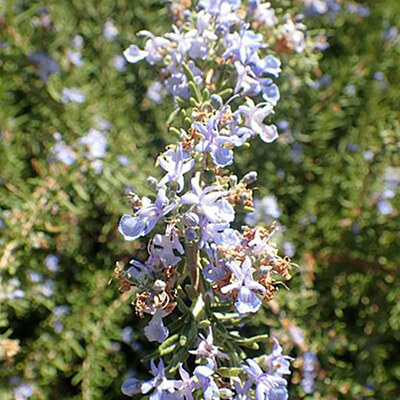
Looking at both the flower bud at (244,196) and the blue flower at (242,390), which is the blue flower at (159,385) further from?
the flower bud at (244,196)

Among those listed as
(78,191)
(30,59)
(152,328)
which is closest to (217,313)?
(152,328)

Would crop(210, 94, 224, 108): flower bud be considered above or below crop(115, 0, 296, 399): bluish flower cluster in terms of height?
above

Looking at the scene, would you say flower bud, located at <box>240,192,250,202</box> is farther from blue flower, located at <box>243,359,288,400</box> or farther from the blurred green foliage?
the blurred green foliage

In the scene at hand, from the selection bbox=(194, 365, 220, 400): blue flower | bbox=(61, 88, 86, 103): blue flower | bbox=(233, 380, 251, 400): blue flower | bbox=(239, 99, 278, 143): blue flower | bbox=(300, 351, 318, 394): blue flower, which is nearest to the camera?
bbox=(194, 365, 220, 400): blue flower

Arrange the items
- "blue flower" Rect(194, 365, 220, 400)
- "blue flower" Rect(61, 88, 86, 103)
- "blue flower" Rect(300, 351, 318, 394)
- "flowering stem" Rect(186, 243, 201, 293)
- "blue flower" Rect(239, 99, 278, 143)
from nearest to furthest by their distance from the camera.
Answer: "blue flower" Rect(194, 365, 220, 400), "flowering stem" Rect(186, 243, 201, 293), "blue flower" Rect(239, 99, 278, 143), "blue flower" Rect(300, 351, 318, 394), "blue flower" Rect(61, 88, 86, 103)

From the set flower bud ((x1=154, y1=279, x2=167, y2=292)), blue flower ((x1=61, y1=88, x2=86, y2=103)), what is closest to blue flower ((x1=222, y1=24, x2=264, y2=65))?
flower bud ((x1=154, y1=279, x2=167, y2=292))

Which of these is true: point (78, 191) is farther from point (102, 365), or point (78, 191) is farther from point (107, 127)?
point (102, 365)

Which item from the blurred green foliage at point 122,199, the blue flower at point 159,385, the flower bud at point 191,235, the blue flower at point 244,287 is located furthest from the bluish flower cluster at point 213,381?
the blurred green foliage at point 122,199
